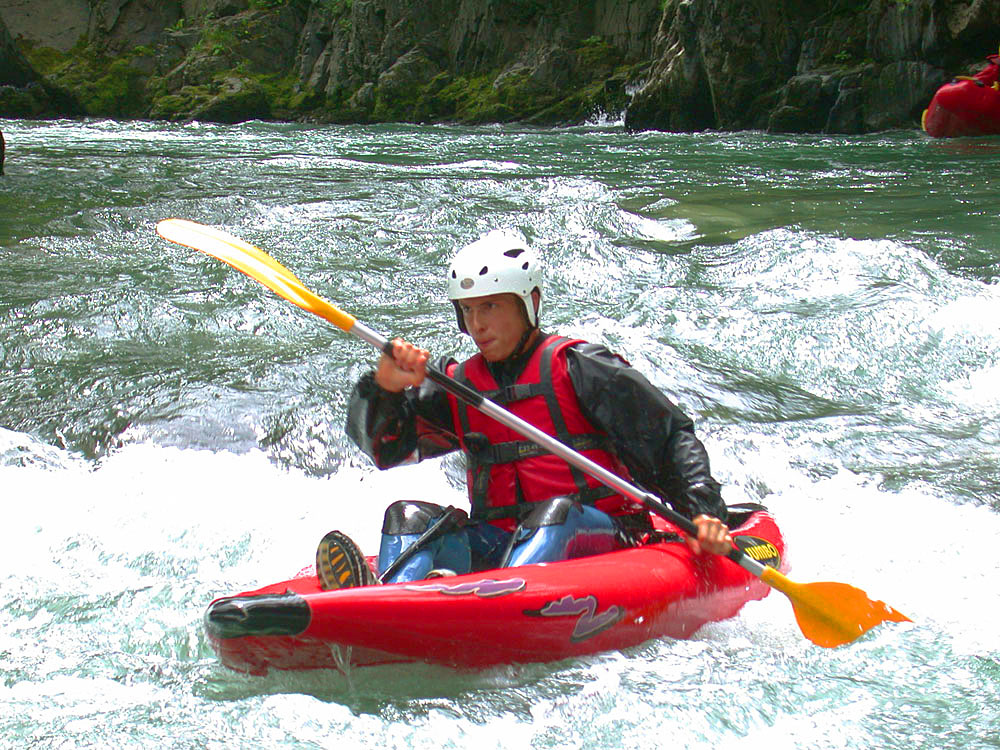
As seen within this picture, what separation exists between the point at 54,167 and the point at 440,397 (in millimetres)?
9536

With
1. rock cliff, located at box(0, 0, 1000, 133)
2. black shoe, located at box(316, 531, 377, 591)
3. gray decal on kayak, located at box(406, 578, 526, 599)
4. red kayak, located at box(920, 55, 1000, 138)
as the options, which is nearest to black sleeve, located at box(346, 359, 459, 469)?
black shoe, located at box(316, 531, 377, 591)

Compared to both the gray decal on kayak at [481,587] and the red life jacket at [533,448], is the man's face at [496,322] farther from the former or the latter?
the gray decal on kayak at [481,587]

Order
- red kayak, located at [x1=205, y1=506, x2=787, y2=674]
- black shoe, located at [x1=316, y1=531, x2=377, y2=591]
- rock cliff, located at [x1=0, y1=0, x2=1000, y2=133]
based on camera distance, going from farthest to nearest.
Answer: rock cliff, located at [x1=0, y1=0, x2=1000, y2=133] → black shoe, located at [x1=316, y1=531, x2=377, y2=591] → red kayak, located at [x1=205, y1=506, x2=787, y2=674]

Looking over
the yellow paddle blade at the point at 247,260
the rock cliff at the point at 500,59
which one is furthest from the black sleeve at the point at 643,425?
the rock cliff at the point at 500,59

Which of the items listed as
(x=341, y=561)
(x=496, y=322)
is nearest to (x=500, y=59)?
(x=496, y=322)

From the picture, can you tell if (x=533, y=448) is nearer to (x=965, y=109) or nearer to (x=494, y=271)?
(x=494, y=271)

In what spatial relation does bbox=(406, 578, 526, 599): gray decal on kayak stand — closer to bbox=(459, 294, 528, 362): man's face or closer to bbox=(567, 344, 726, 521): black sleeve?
bbox=(567, 344, 726, 521): black sleeve

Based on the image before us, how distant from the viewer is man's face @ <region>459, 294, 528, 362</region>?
302 centimetres

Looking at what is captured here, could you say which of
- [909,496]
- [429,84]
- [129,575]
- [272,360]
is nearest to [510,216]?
[272,360]

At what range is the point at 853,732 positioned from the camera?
2496mm

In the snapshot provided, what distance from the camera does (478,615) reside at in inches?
99.5

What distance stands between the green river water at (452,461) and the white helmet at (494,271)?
0.99 meters

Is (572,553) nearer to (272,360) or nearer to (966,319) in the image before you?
(272,360)

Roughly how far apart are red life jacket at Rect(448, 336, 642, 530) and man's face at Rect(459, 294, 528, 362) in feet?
0.25
